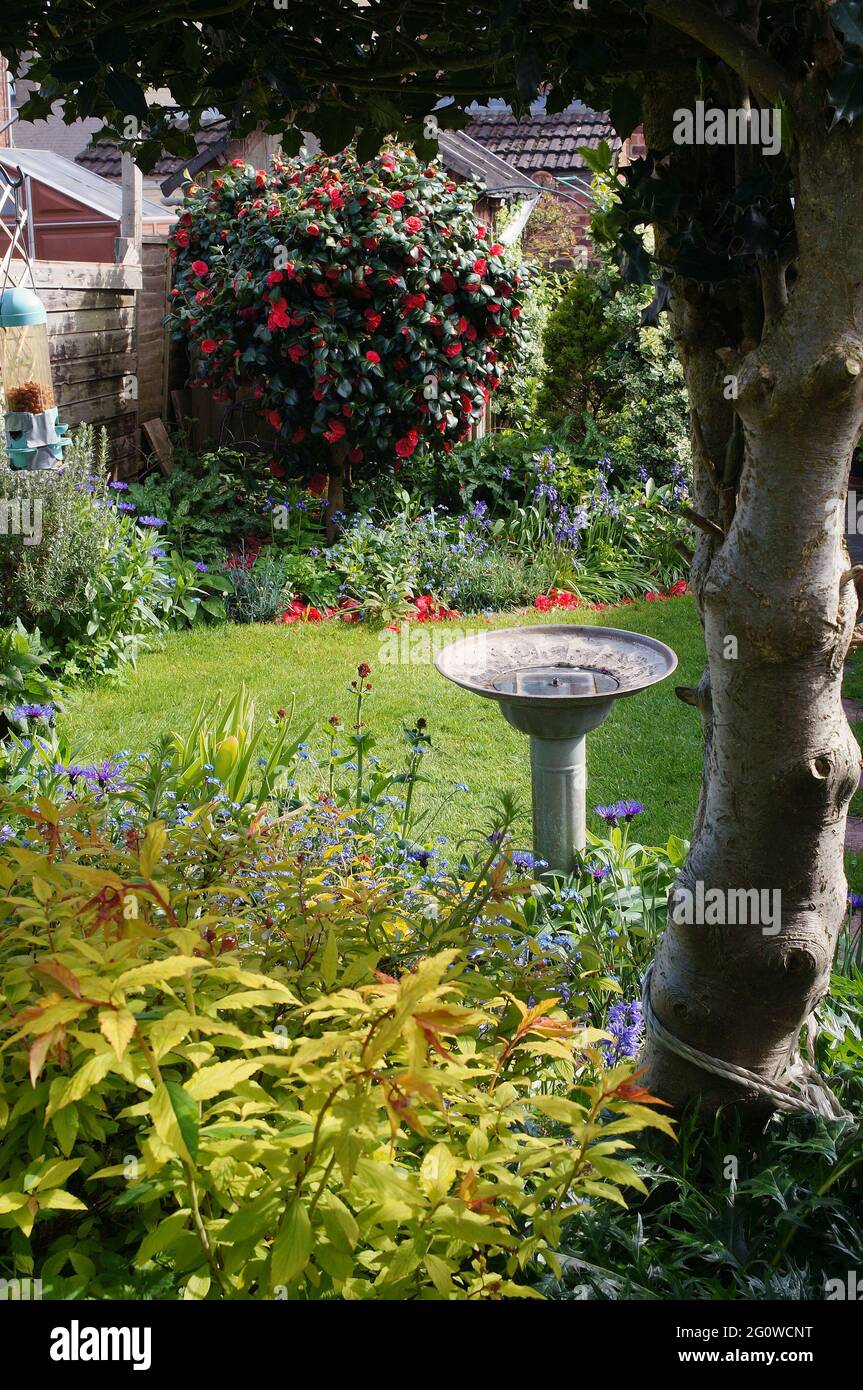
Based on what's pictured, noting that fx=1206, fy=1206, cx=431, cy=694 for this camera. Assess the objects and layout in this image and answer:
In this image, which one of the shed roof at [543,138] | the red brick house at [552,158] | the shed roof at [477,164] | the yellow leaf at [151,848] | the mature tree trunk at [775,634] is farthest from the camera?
the shed roof at [543,138]

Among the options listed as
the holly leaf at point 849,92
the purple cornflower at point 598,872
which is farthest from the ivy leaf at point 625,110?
the purple cornflower at point 598,872

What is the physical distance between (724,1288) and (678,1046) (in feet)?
1.56

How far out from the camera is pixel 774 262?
2.05 m

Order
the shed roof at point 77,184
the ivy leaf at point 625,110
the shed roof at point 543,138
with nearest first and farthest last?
1. the ivy leaf at point 625,110
2. the shed roof at point 77,184
3. the shed roof at point 543,138

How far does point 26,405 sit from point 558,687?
3.55 meters

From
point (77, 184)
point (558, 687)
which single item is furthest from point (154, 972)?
point (77, 184)

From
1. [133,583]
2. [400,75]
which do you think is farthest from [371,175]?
[400,75]

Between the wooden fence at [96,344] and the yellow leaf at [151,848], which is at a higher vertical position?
the wooden fence at [96,344]

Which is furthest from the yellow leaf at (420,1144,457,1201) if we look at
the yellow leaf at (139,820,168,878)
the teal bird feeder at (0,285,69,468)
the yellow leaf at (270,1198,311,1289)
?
the teal bird feeder at (0,285,69,468)

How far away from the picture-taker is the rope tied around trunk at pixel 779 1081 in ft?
7.90

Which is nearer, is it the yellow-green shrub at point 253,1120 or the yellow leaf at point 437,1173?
the yellow-green shrub at point 253,1120

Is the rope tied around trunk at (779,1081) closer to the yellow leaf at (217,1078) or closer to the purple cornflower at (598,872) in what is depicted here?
the purple cornflower at (598,872)

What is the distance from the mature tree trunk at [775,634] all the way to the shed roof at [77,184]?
10416mm

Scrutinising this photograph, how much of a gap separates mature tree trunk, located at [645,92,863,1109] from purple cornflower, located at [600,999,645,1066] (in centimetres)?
23
